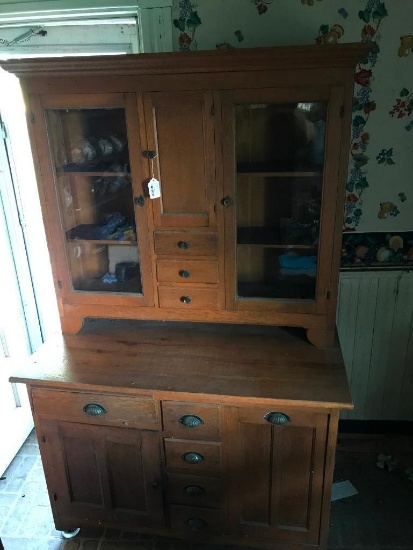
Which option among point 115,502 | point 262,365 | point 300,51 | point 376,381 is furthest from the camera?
point 376,381

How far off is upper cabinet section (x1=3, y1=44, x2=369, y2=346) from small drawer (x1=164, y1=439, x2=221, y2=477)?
46 centimetres

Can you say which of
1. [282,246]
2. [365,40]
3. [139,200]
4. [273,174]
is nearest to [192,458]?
[282,246]

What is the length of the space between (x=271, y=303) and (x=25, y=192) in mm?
1427

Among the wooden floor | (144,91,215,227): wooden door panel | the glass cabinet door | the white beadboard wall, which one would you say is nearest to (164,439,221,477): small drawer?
the wooden floor

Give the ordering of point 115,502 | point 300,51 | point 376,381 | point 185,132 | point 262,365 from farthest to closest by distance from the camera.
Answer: point 376,381
point 115,502
point 262,365
point 185,132
point 300,51

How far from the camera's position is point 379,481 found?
208cm

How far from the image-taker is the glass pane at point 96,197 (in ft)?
5.20

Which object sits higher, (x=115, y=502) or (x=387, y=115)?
(x=387, y=115)

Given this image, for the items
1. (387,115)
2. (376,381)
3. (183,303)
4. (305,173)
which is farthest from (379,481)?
(387,115)

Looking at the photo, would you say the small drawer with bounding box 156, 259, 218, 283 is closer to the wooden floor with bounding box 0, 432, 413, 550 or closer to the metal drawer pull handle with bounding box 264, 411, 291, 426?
the metal drawer pull handle with bounding box 264, 411, 291, 426

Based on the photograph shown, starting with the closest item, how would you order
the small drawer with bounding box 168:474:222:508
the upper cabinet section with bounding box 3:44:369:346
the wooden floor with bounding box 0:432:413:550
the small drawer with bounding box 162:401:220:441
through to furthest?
the upper cabinet section with bounding box 3:44:369:346 → the small drawer with bounding box 162:401:220:441 → the small drawer with bounding box 168:474:222:508 → the wooden floor with bounding box 0:432:413:550

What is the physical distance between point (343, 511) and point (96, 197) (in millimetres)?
1710

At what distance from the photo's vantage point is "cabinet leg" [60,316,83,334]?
71.1 inches

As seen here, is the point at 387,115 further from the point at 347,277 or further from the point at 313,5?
the point at 347,277
